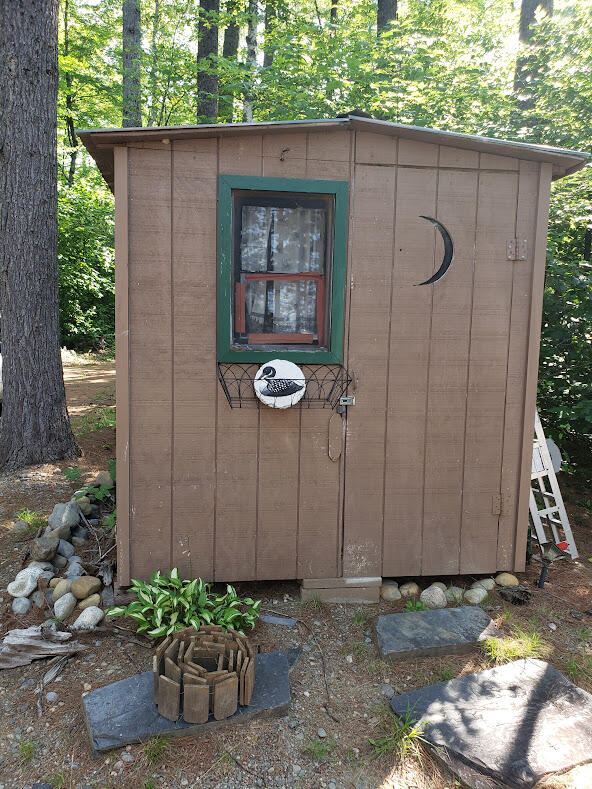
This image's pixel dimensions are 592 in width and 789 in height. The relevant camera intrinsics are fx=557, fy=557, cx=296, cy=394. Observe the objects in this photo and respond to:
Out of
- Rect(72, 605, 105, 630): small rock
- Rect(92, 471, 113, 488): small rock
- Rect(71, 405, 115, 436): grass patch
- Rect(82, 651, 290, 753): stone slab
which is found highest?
Rect(71, 405, 115, 436): grass patch

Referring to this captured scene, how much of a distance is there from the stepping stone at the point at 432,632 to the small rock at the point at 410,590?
235 millimetres

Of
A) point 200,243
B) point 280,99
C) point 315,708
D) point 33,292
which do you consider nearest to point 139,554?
point 315,708

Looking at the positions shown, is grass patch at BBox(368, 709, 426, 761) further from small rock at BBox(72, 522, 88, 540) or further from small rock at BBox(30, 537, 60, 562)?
small rock at BBox(72, 522, 88, 540)

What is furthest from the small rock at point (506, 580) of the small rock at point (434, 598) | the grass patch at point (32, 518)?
the grass patch at point (32, 518)

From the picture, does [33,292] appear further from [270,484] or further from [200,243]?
[270,484]

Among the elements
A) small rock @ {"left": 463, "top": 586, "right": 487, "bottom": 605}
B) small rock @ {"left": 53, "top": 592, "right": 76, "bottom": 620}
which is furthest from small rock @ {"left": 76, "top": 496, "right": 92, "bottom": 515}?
small rock @ {"left": 463, "top": 586, "right": 487, "bottom": 605}

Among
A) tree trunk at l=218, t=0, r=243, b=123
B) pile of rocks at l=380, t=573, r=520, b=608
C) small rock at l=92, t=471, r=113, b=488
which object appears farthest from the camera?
tree trunk at l=218, t=0, r=243, b=123

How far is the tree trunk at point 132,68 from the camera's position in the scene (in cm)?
991

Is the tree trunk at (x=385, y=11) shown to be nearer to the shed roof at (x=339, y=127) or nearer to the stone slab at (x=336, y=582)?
the shed roof at (x=339, y=127)

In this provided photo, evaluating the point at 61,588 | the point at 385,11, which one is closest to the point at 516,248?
the point at 61,588

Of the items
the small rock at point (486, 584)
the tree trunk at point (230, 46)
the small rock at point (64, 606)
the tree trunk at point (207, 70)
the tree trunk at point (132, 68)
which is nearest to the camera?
the small rock at point (64, 606)

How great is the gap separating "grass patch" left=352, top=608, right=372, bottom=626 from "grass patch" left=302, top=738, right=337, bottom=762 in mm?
869

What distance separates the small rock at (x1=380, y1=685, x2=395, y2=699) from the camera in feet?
8.57

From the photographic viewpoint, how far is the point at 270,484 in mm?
3260
